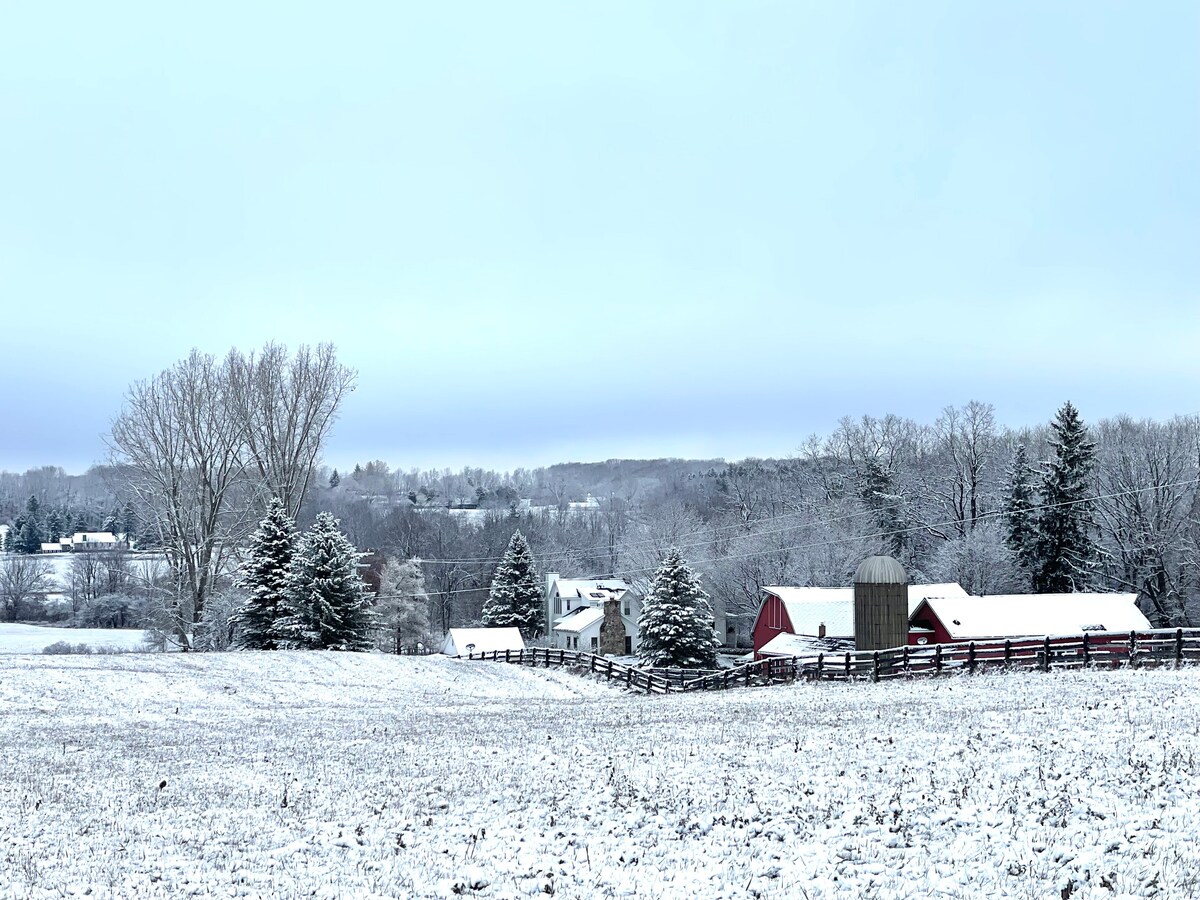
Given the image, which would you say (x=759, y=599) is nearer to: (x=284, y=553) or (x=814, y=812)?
(x=284, y=553)

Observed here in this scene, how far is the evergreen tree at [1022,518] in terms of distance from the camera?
6322 cm

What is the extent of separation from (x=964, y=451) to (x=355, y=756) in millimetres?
74944

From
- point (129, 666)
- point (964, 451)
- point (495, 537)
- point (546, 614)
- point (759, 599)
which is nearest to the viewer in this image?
point (129, 666)

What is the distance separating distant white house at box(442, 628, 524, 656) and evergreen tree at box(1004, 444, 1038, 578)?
36433 millimetres

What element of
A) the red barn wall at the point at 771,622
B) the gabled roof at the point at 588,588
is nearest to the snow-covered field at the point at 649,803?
the red barn wall at the point at 771,622

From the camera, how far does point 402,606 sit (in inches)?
3012

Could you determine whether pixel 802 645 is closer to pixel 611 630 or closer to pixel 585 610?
pixel 611 630

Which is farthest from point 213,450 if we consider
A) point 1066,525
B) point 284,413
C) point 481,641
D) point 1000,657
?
point 1066,525

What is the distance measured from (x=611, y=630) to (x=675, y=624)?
2269 cm

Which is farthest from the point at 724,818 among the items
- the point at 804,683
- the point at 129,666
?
the point at 129,666

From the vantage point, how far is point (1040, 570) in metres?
62.2

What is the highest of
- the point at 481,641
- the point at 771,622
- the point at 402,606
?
the point at 771,622

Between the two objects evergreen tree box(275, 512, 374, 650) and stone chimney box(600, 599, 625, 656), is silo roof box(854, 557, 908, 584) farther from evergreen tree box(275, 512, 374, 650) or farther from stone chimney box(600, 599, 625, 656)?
stone chimney box(600, 599, 625, 656)

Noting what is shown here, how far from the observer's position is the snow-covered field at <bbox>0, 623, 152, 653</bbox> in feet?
215
